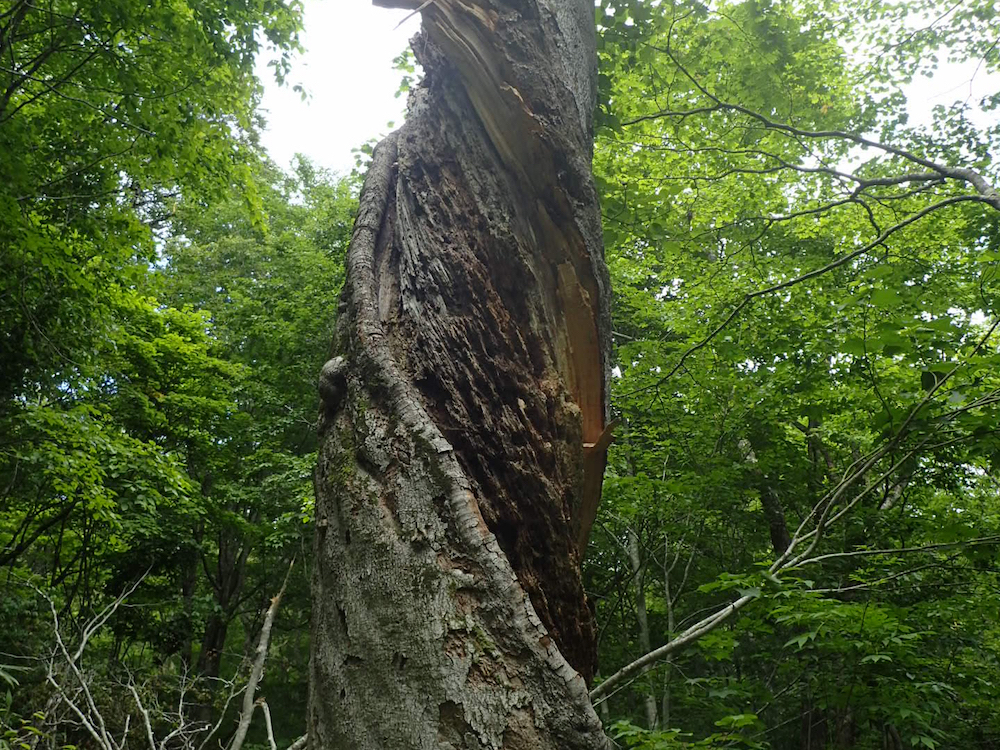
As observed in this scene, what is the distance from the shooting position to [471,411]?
1.60 meters

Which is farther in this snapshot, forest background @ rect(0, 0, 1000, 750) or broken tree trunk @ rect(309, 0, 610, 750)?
forest background @ rect(0, 0, 1000, 750)

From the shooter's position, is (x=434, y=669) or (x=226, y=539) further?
(x=226, y=539)

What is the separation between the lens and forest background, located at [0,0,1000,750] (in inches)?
157

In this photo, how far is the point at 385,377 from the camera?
1500mm

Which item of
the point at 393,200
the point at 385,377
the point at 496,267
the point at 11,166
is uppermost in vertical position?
the point at 11,166

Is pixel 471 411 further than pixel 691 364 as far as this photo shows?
No

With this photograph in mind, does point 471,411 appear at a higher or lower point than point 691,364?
lower

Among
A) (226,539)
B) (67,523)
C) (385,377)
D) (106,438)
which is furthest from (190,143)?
(226,539)

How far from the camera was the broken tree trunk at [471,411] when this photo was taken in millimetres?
1124

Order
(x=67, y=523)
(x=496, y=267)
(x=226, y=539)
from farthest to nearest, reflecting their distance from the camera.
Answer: (x=226, y=539)
(x=67, y=523)
(x=496, y=267)

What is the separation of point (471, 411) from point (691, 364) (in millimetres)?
5199

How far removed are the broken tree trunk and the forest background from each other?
53.9 inches

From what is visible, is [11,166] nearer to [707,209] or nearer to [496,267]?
[496,267]

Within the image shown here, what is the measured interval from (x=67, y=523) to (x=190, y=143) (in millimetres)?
7517
